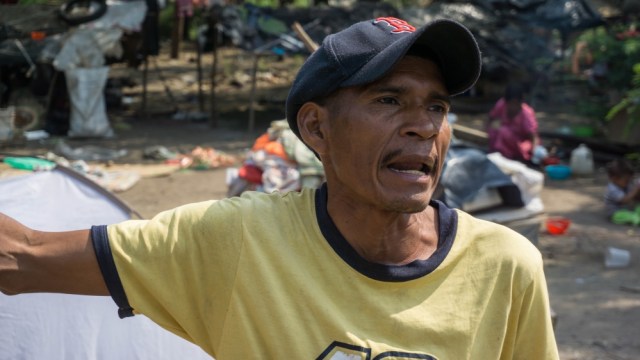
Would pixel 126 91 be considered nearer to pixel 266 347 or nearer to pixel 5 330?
pixel 5 330

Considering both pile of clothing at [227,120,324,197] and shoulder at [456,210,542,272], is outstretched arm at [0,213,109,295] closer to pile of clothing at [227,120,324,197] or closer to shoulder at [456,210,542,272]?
shoulder at [456,210,542,272]

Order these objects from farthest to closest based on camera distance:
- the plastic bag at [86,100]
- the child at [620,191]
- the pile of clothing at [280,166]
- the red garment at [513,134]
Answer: the plastic bag at [86,100] < the red garment at [513,134] < the child at [620,191] < the pile of clothing at [280,166]

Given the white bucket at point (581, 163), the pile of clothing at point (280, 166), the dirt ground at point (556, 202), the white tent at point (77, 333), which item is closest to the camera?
the white tent at point (77, 333)

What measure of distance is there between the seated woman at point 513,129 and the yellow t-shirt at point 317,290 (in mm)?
7602

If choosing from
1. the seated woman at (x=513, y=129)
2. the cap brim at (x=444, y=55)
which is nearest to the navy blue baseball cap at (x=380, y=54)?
the cap brim at (x=444, y=55)

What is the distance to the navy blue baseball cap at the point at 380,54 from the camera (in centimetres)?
153

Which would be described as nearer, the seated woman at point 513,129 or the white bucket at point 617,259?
the white bucket at point 617,259

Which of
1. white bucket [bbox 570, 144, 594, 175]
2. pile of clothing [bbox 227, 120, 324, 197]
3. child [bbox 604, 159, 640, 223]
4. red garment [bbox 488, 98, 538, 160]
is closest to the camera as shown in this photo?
pile of clothing [bbox 227, 120, 324, 197]

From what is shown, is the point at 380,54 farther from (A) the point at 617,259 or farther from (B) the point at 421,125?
(A) the point at 617,259

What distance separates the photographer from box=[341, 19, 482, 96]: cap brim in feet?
4.96

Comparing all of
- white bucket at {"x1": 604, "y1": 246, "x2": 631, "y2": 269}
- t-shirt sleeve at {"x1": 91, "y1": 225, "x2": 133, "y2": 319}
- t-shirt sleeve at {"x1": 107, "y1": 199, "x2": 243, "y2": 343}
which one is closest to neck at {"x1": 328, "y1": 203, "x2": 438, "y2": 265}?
t-shirt sleeve at {"x1": 107, "y1": 199, "x2": 243, "y2": 343}

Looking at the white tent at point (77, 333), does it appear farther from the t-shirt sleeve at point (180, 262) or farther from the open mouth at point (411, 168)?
the open mouth at point (411, 168)

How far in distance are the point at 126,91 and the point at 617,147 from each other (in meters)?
10.2

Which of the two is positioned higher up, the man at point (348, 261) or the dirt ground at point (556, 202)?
the man at point (348, 261)
